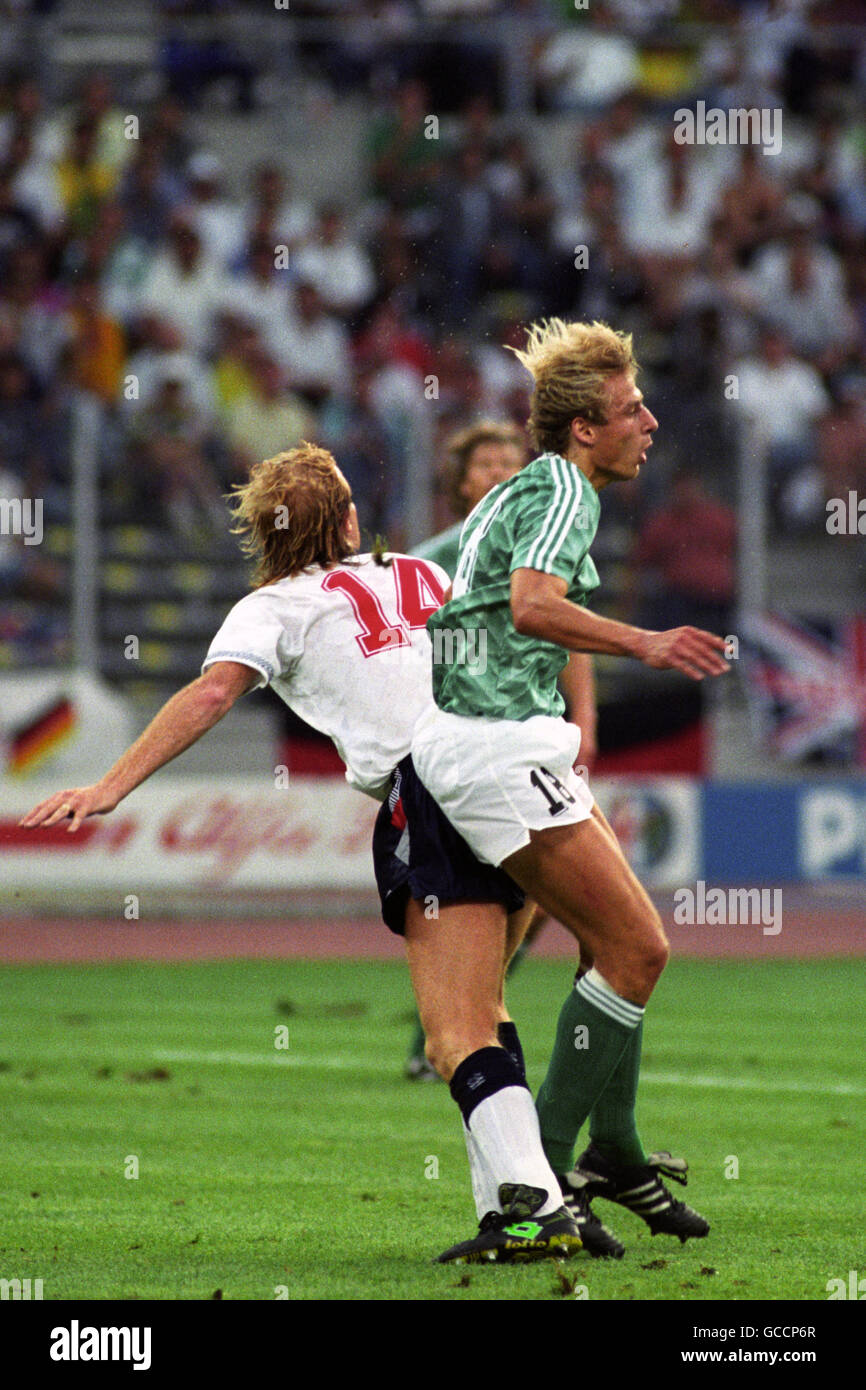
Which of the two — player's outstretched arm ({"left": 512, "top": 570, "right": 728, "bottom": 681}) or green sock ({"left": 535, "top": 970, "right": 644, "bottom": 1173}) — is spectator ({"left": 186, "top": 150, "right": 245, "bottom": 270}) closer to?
green sock ({"left": 535, "top": 970, "right": 644, "bottom": 1173})

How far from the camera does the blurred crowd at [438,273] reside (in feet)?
51.0

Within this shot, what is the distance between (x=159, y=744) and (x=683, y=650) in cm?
125

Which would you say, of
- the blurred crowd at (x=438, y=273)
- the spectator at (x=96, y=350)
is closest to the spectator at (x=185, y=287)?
the blurred crowd at (x=438, y=273)

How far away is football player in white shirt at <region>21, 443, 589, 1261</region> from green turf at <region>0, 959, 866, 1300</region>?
9.7 inches

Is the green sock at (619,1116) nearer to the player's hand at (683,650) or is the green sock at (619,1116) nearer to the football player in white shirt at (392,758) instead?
the football player in white shirt at (392,758)

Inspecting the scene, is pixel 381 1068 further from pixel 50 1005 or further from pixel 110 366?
pixel 110 366

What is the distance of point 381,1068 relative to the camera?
8812mm

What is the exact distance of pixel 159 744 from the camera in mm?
4957

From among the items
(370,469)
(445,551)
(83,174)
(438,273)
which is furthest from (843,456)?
(445,551)

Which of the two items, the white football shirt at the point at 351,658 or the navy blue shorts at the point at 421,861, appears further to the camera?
the white football shirt at the point at 351,658

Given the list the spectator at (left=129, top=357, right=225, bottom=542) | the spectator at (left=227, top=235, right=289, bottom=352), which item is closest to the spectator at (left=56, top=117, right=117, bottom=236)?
the spectator at (left=227, top=235, right=289, bottom=352)

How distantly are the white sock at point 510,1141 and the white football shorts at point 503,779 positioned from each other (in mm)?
554

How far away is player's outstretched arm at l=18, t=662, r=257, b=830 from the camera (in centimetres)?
485

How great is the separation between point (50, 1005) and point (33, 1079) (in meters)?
2.55
